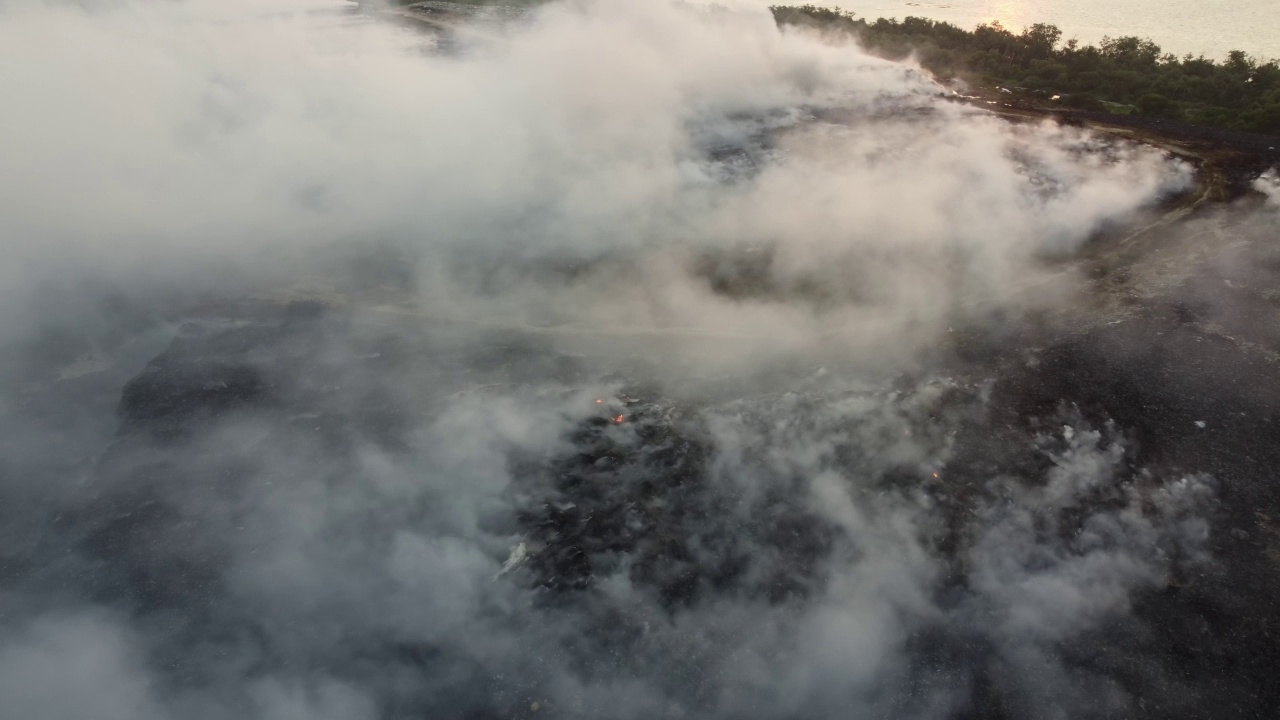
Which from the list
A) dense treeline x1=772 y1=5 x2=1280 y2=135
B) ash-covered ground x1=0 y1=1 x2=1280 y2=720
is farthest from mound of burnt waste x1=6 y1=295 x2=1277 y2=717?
dense treeline x1=772 y1=5 x2=1280 y2=135

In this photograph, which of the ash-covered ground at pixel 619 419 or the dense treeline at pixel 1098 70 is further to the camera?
the dense treeline at pixel 1098 70

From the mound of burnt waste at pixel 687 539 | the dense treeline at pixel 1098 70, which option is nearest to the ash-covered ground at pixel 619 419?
the mound of burnt waste at pixel 687 539

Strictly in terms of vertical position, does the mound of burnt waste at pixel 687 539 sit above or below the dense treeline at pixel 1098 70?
below

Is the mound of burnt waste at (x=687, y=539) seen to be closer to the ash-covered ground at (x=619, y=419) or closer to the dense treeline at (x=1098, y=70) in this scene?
the ash-covered ground at (x=619, y=419)

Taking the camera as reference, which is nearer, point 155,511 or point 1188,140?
point 155,511

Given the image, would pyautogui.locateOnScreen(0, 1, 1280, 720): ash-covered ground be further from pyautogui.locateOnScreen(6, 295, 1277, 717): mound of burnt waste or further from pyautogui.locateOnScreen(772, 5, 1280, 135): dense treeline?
pyautogui.locateOnScreen(772, 5, 1280, 135): dense treeline

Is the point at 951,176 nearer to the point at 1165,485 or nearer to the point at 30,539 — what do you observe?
the point at 1165,485

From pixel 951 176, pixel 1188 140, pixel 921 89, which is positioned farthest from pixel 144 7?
pixel 1188 140
